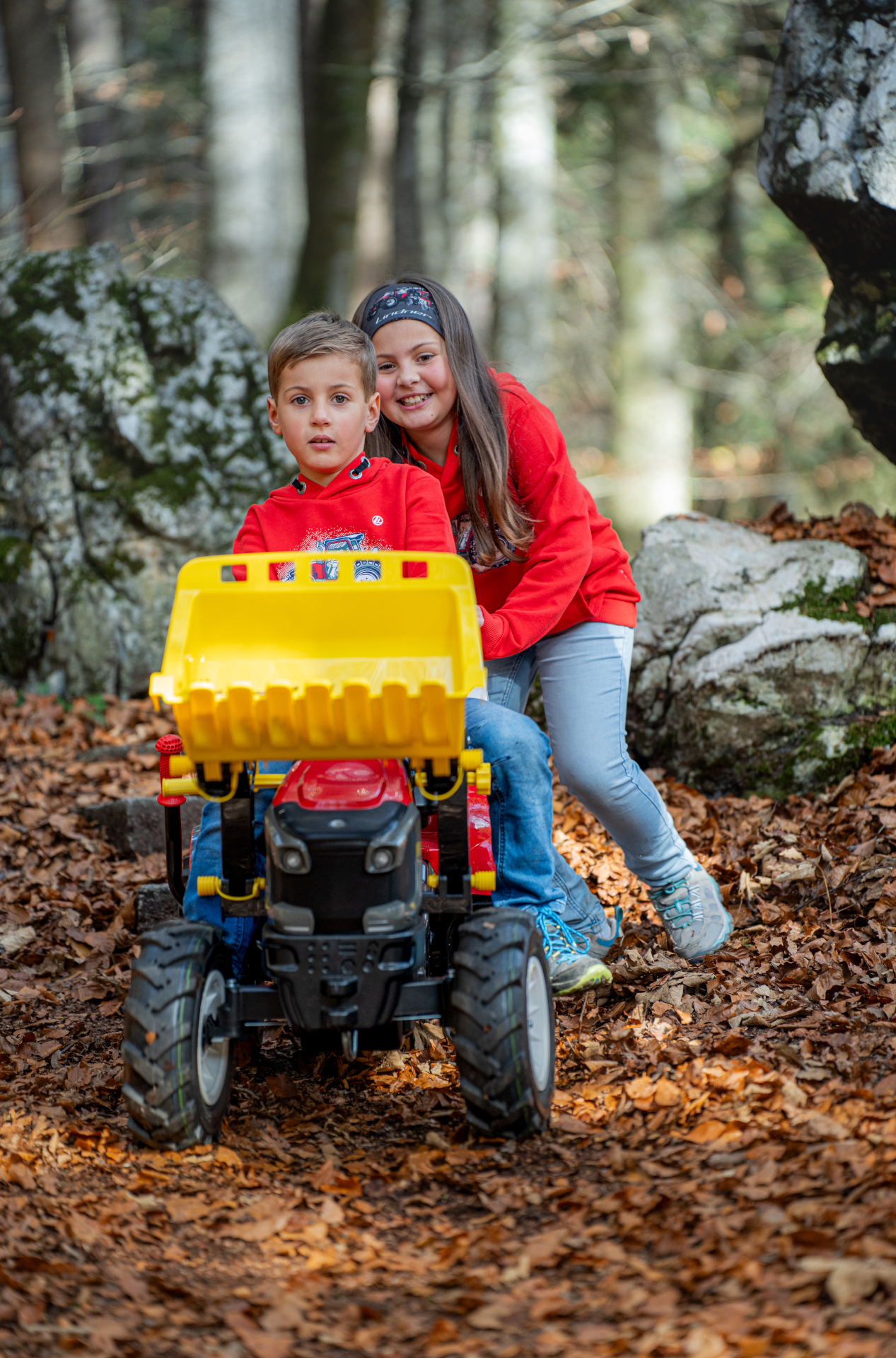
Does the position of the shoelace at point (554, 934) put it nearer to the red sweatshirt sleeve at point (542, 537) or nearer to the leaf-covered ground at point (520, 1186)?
the leaf-covered ground at point (520, 1186)

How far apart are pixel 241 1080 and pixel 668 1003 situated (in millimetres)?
1281

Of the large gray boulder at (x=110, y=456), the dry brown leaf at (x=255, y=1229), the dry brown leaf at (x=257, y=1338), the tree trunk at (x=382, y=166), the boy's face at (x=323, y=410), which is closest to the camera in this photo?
the dry brown leaf at (x=257, y=1338)

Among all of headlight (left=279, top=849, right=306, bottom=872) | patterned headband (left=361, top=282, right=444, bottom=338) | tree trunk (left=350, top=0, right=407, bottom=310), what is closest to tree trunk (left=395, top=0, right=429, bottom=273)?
tree trunk (left=350, top=0, right=407, bottom=310)

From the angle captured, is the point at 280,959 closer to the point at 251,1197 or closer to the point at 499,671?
the point at 251,1197

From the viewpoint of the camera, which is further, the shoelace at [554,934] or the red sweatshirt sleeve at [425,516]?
the shoelace at [554,934]

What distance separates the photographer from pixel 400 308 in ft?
12.5

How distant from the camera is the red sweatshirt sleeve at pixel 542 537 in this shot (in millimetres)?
3596

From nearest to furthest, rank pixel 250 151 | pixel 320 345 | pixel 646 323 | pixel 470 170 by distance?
1. pixel 320 345
2. pixel 250 151
3. pixel 646 323
4. pixel 470 170

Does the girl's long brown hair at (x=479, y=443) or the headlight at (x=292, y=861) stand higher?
the girl's long brown hair at (x=479, y=443)

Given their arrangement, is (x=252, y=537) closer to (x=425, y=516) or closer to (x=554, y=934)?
(x=425, y=516)

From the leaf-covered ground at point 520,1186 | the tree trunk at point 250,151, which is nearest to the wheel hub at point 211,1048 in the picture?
the leaf-covered ground at point 520,1186

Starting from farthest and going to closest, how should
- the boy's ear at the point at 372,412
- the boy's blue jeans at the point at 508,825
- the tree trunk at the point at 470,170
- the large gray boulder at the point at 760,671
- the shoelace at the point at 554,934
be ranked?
1. the tree trunk at the point at 470,170
2. the large gray boulder at the point at 760,671
3. the shoelace at the point at 554,934
4. the boy's ear at the point at 372,412
5. the boy's blue jeans at the point at 508,825

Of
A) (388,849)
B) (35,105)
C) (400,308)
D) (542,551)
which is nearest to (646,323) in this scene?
(35,105)

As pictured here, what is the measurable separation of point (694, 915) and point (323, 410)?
2.00 metres
